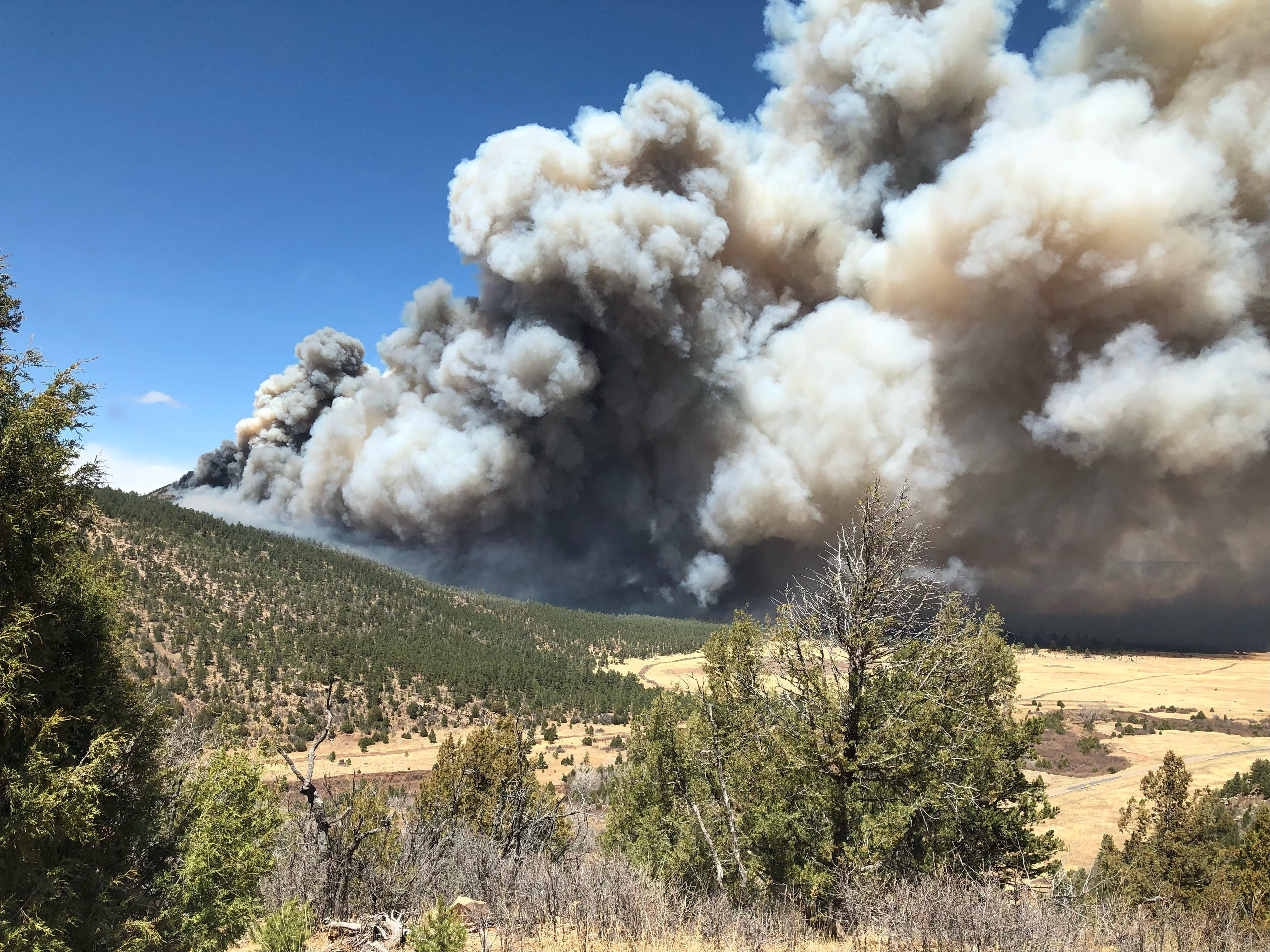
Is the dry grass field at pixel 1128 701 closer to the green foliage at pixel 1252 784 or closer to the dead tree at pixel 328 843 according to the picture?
the green foliage at pixel 1252 784

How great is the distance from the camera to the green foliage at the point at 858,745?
831 centimetres

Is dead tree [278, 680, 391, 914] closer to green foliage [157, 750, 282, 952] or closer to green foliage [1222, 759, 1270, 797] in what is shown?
green foliage [157, 750, 282, 952]

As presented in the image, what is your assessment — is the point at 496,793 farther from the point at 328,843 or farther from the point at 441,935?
the point at 441,935

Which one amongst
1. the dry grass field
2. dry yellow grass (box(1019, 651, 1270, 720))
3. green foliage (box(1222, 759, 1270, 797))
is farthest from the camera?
dry yellow grass (box(1019, 651, 1270, 720))

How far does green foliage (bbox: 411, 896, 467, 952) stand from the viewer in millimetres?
5203

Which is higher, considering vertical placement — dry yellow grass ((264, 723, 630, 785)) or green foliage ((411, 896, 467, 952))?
→ green foliage ((411, 896, 467, 952))

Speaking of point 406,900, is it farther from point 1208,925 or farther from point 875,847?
point 1208,925

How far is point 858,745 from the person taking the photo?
828 centimetres

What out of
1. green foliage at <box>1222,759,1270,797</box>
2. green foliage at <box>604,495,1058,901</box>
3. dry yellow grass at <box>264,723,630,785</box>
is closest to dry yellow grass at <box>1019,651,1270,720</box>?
green foliage at <box>1222,759,1270,797</box>

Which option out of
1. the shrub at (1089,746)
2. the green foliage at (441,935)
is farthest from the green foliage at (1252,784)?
the green foliage at (441,935)

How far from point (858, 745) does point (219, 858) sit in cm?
765

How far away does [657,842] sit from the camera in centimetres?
1379

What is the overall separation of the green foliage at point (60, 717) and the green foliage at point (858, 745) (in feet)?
22.3

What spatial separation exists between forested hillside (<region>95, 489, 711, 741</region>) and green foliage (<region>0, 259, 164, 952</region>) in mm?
24256
